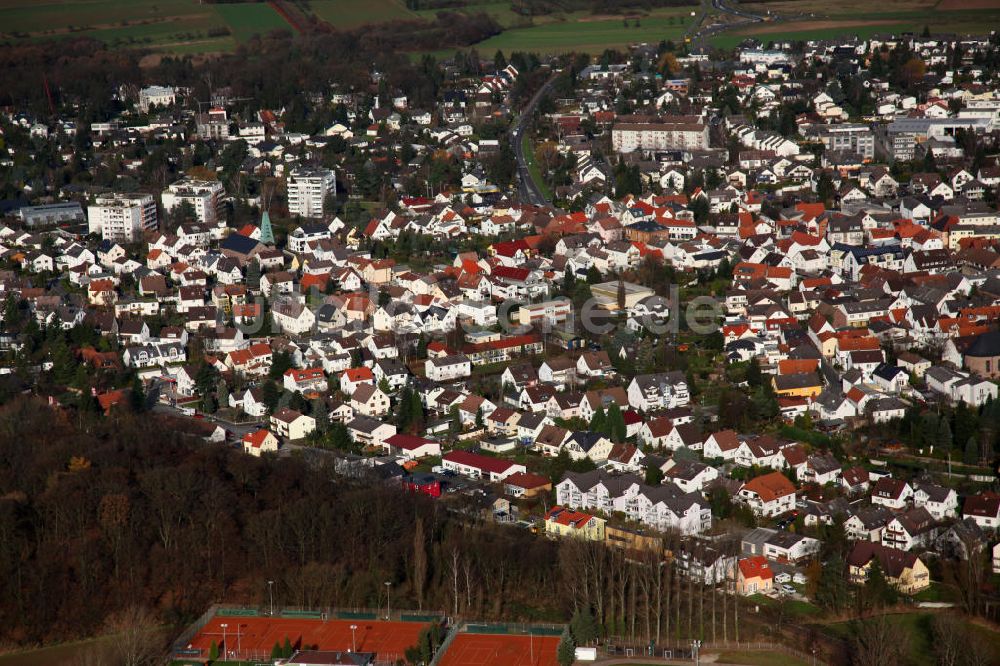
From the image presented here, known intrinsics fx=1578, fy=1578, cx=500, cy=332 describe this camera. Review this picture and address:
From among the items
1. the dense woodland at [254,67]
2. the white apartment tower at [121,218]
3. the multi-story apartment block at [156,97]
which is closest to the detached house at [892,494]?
the white apartment tower at [121,218]

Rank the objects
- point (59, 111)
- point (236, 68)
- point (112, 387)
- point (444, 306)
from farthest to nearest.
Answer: point (236, 68), point (59, 111), point (444, 306), point (112, 387)

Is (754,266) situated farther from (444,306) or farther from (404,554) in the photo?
(404,554)

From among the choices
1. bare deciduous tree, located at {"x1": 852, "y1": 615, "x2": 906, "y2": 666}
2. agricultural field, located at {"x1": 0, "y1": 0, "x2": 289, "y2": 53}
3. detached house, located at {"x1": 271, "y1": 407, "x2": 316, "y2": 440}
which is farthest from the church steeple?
agricultural field, located at {"x1": 0, "y1": 0, "x2": 289, "y2": 53}

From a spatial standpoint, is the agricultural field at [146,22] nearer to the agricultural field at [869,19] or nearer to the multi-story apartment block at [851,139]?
the agricultural field at [869,19]

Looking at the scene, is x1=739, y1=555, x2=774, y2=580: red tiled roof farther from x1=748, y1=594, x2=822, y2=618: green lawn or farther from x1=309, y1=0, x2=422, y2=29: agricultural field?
x1=309, y1=0, x2=422, y2=29: agricultural field

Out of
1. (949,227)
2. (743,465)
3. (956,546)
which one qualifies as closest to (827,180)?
(949,227)

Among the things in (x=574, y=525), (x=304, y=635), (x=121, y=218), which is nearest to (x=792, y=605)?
(x=574, y=525)
